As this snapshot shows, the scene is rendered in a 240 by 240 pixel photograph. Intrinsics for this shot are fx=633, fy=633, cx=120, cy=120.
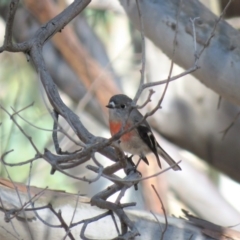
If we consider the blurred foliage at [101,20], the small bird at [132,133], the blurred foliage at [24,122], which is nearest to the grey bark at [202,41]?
the small bird at [132,133]

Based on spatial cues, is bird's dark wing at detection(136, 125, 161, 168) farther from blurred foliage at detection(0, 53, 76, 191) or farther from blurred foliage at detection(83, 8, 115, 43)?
blurred foliage at detection(83, 8, 115, 43)

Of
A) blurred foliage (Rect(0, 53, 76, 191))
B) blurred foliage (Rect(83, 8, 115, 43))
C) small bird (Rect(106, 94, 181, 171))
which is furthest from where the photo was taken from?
blurred foliage (Rect(83, 8, 115, 43))

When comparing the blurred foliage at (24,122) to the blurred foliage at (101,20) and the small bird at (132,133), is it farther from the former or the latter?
the small bird at (132,133)

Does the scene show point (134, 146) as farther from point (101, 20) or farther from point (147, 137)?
point (101, 20)

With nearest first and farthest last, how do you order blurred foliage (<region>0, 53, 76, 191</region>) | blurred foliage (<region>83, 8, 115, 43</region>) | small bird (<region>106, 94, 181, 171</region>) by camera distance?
small bird (<region>106, 94, 181, 171</region>) < blurred foliage (<region>0, 53, 76, 191</region>) < blurred foliage (<region>83, 8, 115, 43</region>)

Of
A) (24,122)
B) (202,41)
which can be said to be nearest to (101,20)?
(24,122)

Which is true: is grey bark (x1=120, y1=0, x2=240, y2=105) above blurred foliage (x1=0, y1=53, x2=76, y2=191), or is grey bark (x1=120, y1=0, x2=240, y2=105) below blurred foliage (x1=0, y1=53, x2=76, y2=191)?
below

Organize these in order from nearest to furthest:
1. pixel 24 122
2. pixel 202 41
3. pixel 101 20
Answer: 1. pixel 202 41
2. pixel 24 122
3. pixel 101 20

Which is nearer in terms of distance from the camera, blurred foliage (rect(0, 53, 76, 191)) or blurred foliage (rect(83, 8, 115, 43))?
blurred foliage (rect(0, 53, 76, 191))

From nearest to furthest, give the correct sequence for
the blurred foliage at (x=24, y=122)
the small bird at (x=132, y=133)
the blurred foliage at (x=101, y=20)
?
the small bird at (x=132, y=133) < the blurred foliage at (x=24, y=122) < the blurred foliage at (x=101, y=20)

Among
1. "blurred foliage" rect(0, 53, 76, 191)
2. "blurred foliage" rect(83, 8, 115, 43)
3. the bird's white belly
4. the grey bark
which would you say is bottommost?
the bird's white belly

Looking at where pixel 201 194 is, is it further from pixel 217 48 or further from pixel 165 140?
pixel 217 48

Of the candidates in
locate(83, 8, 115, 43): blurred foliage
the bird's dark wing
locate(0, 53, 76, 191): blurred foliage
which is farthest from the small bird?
locate(83, 8, 115, 43): blurred foliage

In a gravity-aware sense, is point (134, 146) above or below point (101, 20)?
below
